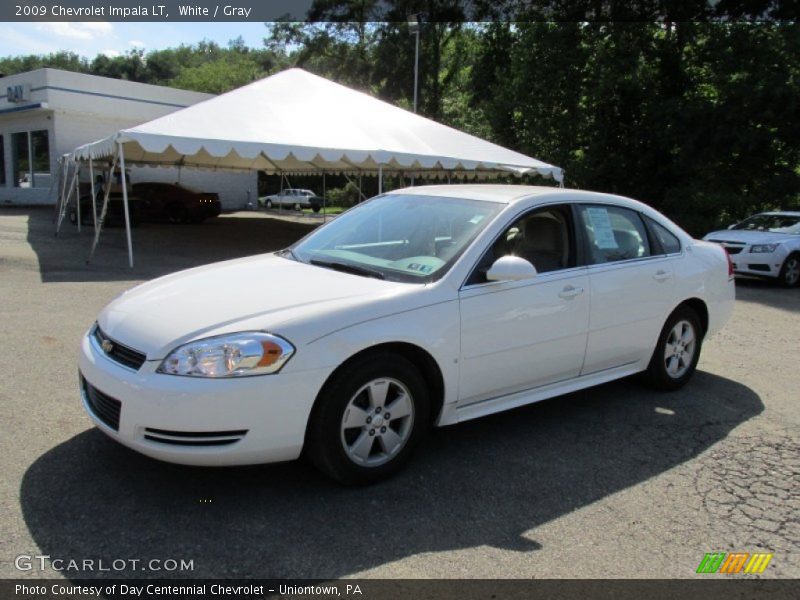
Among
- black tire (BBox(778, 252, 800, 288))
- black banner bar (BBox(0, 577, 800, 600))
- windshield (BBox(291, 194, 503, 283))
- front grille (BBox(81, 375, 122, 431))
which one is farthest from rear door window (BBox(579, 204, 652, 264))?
black tire (BBox(778, 252, 800, 288))

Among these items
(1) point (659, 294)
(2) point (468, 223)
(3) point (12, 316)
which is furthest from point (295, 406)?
(3) point (12, 316)

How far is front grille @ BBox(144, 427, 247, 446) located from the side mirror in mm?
1631

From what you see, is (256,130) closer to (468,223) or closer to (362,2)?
(468,223)

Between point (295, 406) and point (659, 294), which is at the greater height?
point (659, 294)

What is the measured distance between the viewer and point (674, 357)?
17.0ft

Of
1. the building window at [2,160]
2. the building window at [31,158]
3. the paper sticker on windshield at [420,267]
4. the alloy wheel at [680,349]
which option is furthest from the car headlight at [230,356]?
the building window at [2,160]

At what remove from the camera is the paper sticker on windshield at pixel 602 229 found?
4.62 metres

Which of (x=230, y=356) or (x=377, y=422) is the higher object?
(x=230, y=356)

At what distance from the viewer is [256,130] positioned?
1305 centimetres

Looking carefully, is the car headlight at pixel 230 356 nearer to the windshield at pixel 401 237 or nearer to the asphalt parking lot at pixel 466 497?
the asphalt parking lot at pixel 466 497

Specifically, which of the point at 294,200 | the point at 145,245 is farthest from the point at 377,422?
the point at 294,200

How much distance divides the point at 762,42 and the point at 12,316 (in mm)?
20926

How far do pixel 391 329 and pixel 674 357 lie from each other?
288 centimetres

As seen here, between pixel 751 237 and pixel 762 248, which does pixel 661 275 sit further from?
pixel 751 237
